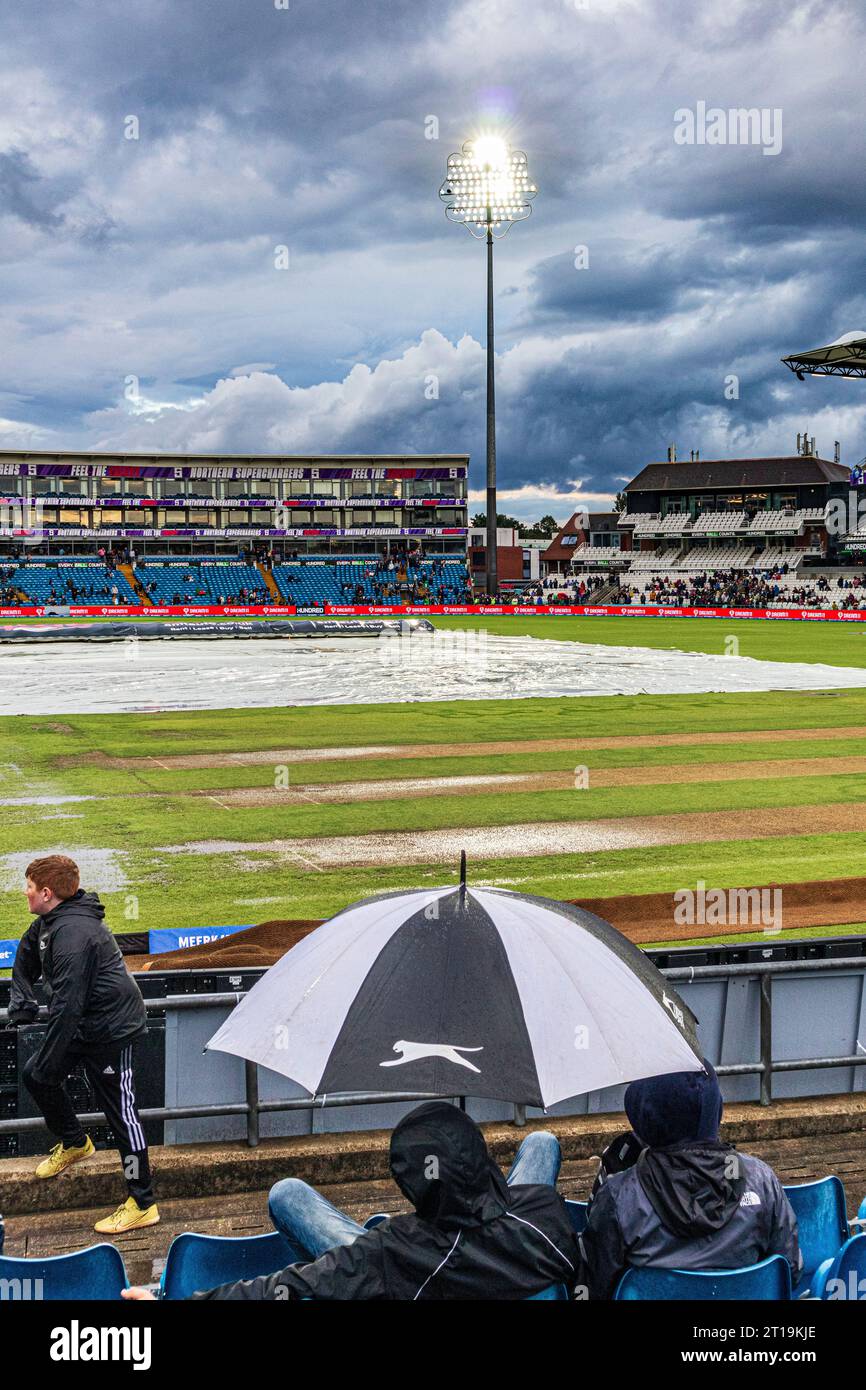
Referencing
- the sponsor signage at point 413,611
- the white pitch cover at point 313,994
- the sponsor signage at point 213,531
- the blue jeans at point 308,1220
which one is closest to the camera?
the blue jeans at point 308,1220

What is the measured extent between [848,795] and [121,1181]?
1313 centimetres

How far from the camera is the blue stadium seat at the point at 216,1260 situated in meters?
3.75

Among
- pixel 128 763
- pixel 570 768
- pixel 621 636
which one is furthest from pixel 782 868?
pixel 621 636

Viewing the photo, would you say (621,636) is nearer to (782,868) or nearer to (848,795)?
(848,795)

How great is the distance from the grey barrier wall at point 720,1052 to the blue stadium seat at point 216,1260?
1.99 meters

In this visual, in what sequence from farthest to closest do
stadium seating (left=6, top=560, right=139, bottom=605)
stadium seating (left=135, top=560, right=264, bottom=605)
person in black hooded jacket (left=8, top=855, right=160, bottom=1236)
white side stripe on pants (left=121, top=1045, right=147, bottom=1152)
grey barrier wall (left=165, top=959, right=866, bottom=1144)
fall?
stadium seating (left=135, top=560, right=264, bottom=605), stadium seating (left=6, top=560, right=139, bottom=605), grey barrier wall (left=165, top=959, right=866, bottom=1144), white side stripe on pants (left=121, top=1045, right=147, bottom=1152), person in black hooded jacket (left=8, top=855, right=160, bottom=1236)

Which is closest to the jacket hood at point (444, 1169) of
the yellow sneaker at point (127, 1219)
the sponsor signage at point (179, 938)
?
the yellow sneaker at point (127, 1219)

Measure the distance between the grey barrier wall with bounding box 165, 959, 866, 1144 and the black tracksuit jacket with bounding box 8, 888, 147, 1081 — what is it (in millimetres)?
326

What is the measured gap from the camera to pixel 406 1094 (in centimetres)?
577

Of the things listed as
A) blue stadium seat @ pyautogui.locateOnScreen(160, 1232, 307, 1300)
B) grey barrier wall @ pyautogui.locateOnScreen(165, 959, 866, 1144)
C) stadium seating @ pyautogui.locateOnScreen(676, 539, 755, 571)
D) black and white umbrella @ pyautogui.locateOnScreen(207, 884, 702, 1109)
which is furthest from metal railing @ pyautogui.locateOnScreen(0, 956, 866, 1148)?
stadium seating @ pyautogui.locateOnScreen(676, 539, 755, 571)

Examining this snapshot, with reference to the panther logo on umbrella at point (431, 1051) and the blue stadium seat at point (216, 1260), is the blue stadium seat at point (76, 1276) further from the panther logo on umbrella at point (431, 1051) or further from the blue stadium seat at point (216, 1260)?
the panther logo on umbrella at point (431, 1051)

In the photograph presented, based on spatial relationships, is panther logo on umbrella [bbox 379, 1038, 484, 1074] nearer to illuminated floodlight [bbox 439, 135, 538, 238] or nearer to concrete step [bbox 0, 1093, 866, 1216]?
concrete step [bbox 0, 1093, 866, 1216]

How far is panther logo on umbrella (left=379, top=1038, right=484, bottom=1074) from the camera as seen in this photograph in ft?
13.4

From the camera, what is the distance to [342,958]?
448 cm
